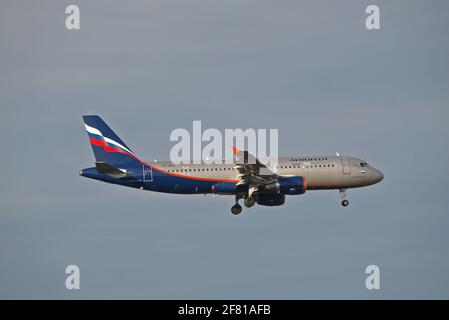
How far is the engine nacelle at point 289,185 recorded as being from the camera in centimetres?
12662

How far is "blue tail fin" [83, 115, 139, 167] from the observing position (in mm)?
129250

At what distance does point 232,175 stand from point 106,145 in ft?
48.5

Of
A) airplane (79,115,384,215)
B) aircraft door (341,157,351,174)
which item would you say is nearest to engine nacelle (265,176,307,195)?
airplane (79,115,384,215)

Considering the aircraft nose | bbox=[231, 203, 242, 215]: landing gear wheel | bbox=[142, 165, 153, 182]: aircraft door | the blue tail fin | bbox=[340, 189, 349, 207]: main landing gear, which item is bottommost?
bbox=[231, 203, 242, 215]: landing gear wheel

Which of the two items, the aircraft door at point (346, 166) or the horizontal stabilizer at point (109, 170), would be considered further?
the aircraft door at point (346, 166)

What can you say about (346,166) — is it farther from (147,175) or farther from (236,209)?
(147,175)

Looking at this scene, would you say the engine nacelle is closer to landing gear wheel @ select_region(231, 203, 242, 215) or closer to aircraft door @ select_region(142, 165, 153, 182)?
landing gear wheel @ select_region(231, 203, 242, 215)

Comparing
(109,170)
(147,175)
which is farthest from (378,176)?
(109,170)

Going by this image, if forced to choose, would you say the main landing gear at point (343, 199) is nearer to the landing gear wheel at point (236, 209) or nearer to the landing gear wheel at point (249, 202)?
the landing gear wheel at point (249, 202)

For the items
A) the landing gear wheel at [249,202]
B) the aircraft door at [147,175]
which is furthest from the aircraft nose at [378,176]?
the aircraft door at [147,175]

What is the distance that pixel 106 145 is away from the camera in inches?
5123

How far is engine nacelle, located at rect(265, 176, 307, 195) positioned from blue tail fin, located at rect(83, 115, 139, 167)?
15963 millimetres
